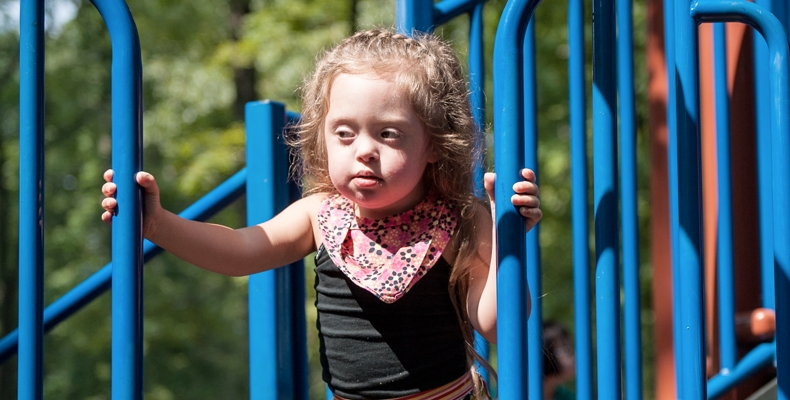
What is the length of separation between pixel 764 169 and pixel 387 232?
1108 millimetres

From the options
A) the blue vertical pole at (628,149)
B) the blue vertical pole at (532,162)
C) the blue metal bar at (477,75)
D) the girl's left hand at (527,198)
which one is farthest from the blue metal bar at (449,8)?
the girl's left hand at (527,198)

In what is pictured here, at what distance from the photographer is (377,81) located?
1.63m

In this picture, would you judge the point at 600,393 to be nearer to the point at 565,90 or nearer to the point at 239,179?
the point at 239,179

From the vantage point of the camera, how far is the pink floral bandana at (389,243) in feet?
5.61

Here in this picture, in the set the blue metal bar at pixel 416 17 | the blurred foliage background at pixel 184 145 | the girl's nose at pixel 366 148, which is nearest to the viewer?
the girl's nose at pixel 366 148

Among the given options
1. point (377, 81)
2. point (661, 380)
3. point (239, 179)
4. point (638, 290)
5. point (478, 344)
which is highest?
point (377, 81)

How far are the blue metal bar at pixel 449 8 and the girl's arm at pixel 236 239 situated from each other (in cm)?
→ 61

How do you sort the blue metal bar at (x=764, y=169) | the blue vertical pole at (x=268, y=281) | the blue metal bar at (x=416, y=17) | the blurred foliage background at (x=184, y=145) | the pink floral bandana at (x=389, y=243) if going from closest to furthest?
the pink floral bandana at (x=389, y=243)
the blue vertical pole at (x=268, y=281)
the blue metal bar at (x=416, y=17)
the blue metal bar at (x=764, y=169)
the blurred foliage background at (x=184, y=145)

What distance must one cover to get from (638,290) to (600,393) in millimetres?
408

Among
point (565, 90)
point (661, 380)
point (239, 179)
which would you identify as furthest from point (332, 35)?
point (239, 179)

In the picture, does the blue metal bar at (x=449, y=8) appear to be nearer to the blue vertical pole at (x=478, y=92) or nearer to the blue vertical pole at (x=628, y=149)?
the blue vertical pole at (x=478, y=92)

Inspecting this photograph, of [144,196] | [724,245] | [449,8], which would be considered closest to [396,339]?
[144,196]

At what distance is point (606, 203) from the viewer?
1.44m

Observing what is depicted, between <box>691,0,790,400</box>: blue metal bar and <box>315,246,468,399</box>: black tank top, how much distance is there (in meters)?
0.64
